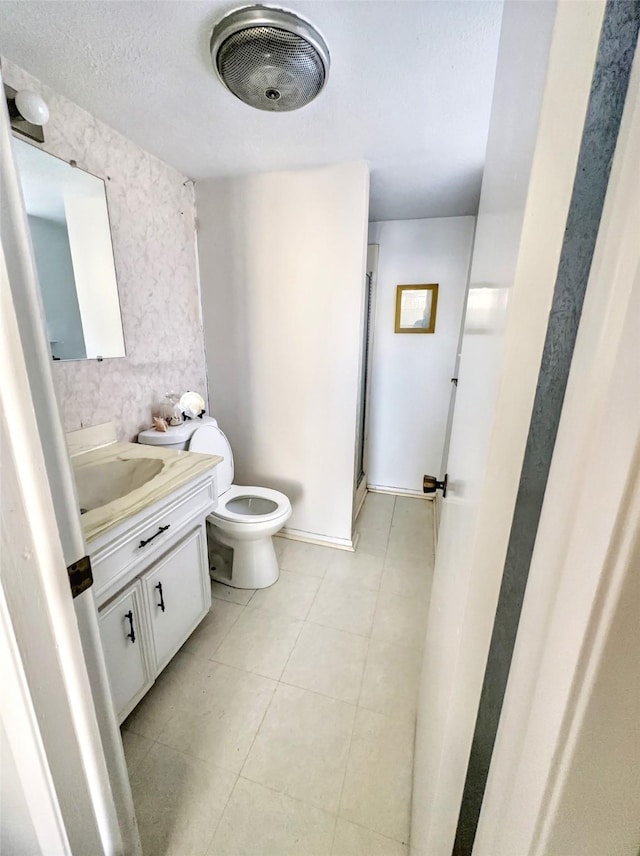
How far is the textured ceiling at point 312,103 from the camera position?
37.6 inches

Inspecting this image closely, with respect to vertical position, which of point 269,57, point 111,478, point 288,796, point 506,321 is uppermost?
point 269,57

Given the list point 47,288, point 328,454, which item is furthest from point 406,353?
point 47,288

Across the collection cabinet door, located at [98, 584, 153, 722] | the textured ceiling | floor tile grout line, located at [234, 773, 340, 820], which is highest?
the textured ceiling

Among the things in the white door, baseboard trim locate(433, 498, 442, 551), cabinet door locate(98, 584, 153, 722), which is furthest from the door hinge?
baseboard trim locate(433, 498, 442, 551)

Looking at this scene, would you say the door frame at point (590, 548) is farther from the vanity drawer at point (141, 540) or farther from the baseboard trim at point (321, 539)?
the baseboard trim at point (321, 539)

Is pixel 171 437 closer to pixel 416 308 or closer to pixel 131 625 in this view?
pixel 131 625

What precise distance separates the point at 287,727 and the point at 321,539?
1.11m

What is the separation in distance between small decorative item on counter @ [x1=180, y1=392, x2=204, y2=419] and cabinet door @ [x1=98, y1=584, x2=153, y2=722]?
98cm

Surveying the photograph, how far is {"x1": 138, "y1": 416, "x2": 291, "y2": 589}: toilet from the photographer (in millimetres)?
1707

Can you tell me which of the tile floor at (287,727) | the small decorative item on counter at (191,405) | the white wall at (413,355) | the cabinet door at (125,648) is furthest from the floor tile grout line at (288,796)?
the white wall at (413,355)

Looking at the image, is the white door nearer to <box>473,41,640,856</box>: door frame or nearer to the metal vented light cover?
<box>473,41,640,856</box>: door frame

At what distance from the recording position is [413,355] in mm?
2697

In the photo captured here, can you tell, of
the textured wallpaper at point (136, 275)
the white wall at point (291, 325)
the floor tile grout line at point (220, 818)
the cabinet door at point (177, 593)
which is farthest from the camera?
the white wall at point (291, 325)

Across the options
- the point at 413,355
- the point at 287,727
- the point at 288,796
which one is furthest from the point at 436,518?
the point at 288,796
